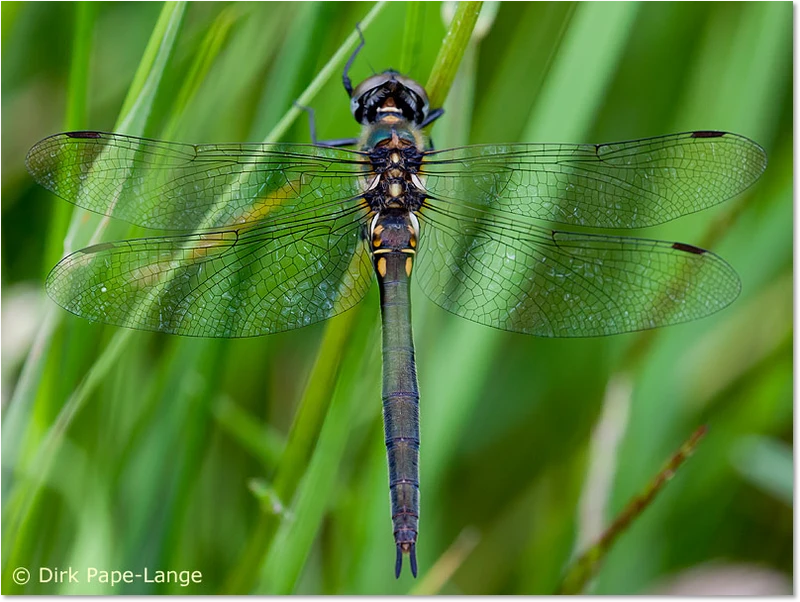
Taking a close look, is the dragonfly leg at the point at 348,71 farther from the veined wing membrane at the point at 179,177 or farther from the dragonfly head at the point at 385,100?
the veined wing membrane at the point at 179,177

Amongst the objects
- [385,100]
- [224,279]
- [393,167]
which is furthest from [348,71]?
[224,279]

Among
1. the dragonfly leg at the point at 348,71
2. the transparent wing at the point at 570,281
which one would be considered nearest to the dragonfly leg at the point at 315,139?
the dragonfly leg at the point at 348,71

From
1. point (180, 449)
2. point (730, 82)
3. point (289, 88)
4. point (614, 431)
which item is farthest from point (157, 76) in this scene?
point (730, 82)

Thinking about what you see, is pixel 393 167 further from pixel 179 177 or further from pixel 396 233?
pixel 179 177

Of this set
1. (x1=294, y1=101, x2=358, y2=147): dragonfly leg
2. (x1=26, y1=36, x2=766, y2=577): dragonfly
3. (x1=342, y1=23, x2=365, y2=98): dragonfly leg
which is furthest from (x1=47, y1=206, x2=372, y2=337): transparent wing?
(x1=342, y1=23, x2=365, y2=98): dragonfly leg

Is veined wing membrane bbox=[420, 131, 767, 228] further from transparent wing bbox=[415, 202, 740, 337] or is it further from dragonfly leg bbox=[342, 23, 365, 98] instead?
dragonfly leg bbox=[342, 23, 365, 98]

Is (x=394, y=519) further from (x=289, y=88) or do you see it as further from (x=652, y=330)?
(x=289, y=88)
